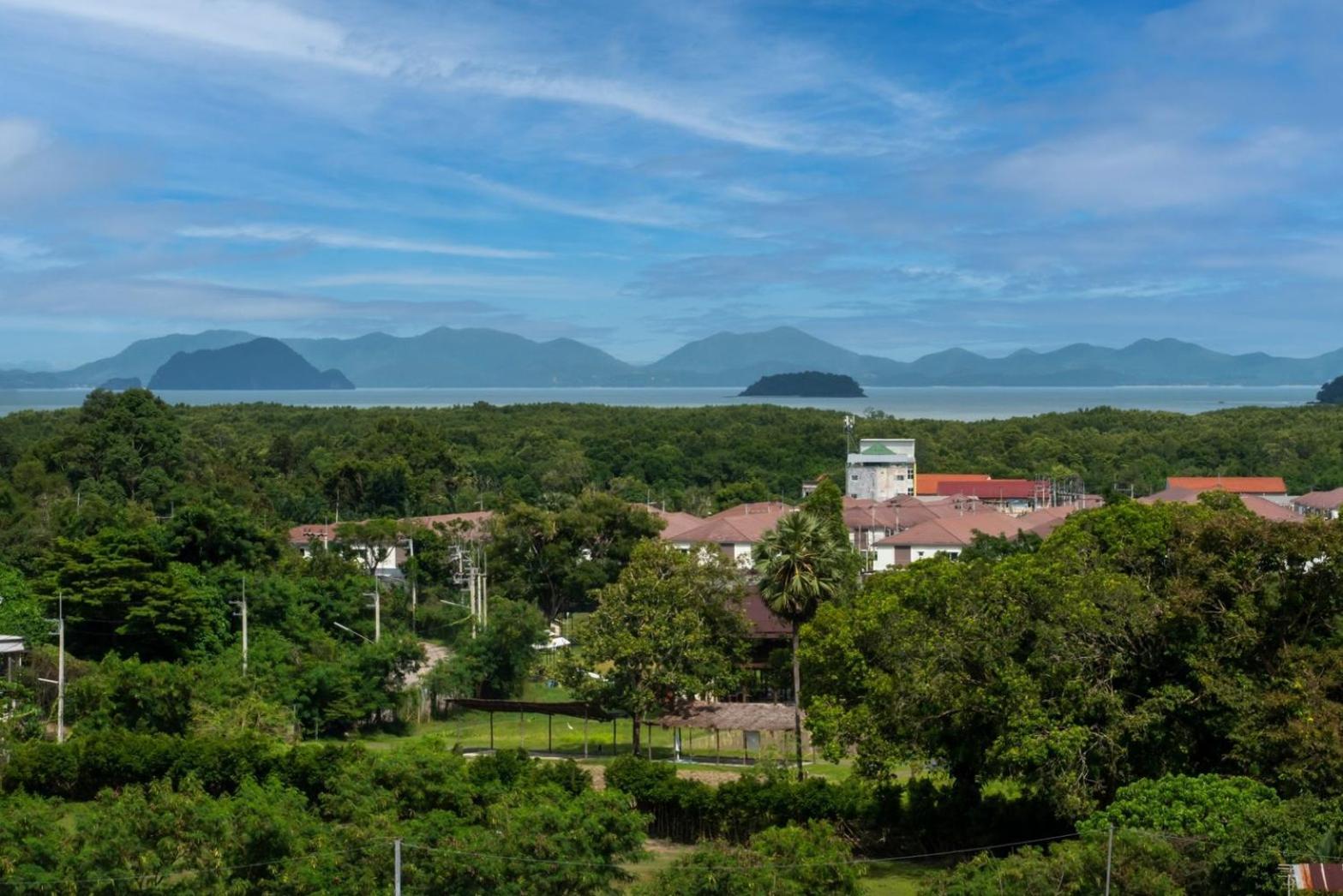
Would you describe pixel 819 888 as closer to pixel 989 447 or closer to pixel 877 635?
pixel 877 635

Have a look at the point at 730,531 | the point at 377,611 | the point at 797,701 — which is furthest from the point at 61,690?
the point at 730,531

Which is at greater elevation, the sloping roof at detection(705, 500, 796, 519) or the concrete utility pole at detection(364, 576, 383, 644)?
the sloping roof at detection(705, 500, 796, 519)

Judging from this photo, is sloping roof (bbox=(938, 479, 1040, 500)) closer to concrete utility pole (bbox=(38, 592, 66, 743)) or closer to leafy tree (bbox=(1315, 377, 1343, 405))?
concrete utility pole (bbox=(38, 592, 66, 743))

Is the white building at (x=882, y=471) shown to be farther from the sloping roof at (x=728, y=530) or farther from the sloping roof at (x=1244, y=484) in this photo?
the sloping roof at (x=728, y=530)

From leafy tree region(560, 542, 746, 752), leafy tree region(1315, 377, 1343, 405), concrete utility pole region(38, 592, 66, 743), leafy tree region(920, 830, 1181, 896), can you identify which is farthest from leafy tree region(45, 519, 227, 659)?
leafy tree region(1315, 377, 1343, 405)

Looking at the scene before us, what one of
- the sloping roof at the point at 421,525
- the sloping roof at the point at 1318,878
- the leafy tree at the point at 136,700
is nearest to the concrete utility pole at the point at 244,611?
the leafy tree at the point at 136,700

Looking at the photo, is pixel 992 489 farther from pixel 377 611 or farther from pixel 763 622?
pixel 377 611
